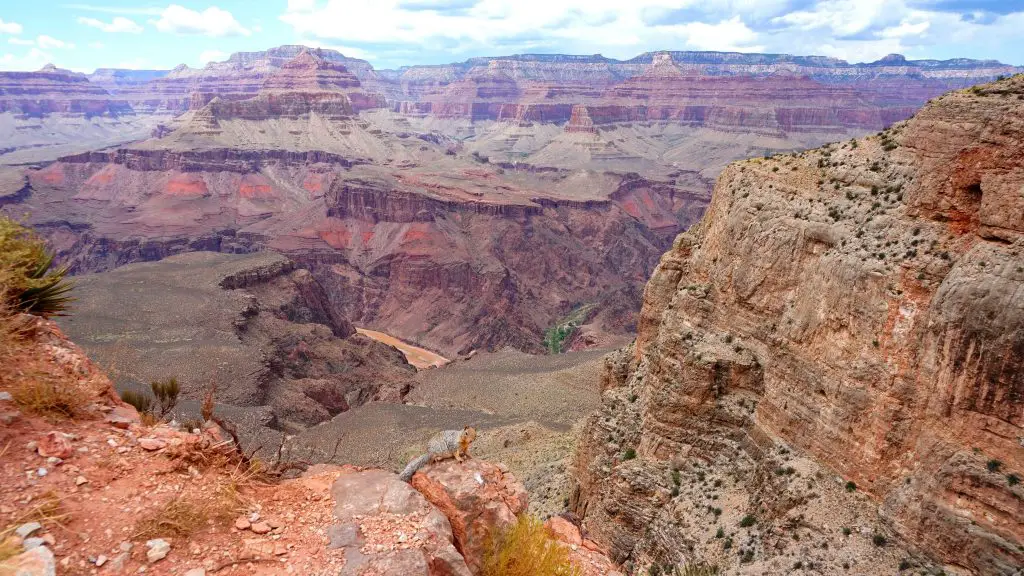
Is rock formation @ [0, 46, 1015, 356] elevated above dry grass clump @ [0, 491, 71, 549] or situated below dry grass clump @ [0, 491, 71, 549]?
below

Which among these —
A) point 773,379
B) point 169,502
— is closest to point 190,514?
point 169,502

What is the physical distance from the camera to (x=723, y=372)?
21.8 metres

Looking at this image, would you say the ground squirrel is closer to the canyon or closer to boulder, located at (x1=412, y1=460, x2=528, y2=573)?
boulder, located at (x1=412, y1=460, x2=528, y2=573)

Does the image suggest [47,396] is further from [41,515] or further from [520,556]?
[520,556]

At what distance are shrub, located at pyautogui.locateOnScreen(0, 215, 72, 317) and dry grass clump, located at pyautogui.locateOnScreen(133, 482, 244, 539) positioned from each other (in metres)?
5.04

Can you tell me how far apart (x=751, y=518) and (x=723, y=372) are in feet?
16.0

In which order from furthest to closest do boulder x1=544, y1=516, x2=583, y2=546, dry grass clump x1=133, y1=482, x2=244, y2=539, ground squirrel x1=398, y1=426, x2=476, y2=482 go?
boulder x1=544, y1=516, x2=583, y2=546 < ground squirrel x1=398, y1=426, x2=476, y2=482 < dry grass clump x1=133, y1=482, x2=244, y2=539

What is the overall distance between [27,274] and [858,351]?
65.8 feet

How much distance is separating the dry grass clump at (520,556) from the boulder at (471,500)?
155 millimetres

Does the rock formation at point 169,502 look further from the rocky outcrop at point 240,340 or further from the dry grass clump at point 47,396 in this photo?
the rocky outcrop at point 240,340

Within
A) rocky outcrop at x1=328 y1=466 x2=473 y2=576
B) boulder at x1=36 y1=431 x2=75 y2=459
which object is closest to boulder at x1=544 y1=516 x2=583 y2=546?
rocky outcrop at x1=328 y1=466 x2=473 y2=576

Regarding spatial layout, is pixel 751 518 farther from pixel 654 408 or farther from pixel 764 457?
pixel 654 408

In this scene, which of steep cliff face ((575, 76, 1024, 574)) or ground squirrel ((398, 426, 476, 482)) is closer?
ground squirrel ((398, 426, 476, 482))

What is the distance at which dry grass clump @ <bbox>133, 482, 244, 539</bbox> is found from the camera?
26.8ft
